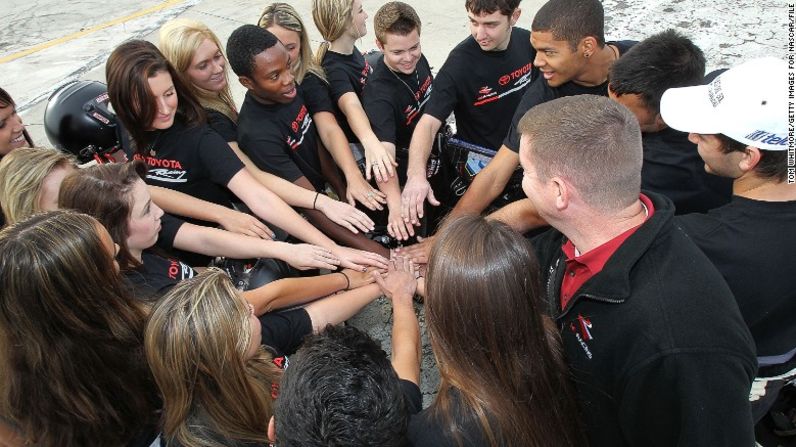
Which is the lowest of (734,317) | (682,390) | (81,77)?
(81,77)

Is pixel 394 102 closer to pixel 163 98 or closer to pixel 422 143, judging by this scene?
pixel 422 143

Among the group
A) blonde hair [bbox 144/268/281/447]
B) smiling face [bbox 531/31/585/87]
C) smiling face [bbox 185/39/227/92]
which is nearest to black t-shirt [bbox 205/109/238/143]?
smiling face [bbox 185/39/227/92]

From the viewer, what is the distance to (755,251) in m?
1.87

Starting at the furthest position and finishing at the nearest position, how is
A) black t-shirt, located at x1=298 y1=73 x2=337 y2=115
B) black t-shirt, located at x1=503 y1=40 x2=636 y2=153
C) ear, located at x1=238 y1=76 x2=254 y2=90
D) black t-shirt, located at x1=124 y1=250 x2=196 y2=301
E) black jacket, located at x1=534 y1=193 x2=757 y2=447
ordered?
black t-shirt, located at x1=298 y1=73 x2=337 y2=115 < ear, located at x1=238 y1=76 x2=254 y2=90 < black t-shirt, located at x1=503 y1=40 x2=636 y2=153 < black t-shirt, located at x1=124 y1=250 x2=196 y2=301 < black jacket, located at x1=534 y1=193 x2=757 y2=447

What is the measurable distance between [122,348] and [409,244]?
1.65 metres

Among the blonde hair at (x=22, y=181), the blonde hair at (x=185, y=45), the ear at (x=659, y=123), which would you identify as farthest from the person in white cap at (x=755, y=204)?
the blonde hair at (x=22, y=181)

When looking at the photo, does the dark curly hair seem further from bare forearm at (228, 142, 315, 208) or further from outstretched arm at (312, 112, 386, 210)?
outstretched arm at (312, 112, 386, 210)

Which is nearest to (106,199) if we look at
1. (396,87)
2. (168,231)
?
(168,231)

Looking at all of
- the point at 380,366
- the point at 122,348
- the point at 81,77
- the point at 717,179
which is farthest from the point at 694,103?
the point at 81,77

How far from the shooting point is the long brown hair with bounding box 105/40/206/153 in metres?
3.00

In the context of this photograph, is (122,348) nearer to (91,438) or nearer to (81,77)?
(91,438)

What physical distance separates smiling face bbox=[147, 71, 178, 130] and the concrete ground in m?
1.64

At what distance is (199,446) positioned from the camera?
72.7 inches

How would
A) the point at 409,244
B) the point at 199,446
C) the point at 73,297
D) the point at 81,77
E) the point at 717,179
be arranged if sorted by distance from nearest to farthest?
the point at 199,446 → the point at 73,297 → the point at 717,179 → the point at 409,244 → the point at 81,77
